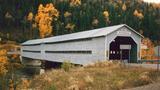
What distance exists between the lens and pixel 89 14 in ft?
380

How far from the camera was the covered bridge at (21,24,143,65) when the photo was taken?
36353 millimetres

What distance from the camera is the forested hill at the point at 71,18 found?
103 meters

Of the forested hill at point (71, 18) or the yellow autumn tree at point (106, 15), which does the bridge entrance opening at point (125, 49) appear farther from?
the yellow autumn tree at point (106, 15)

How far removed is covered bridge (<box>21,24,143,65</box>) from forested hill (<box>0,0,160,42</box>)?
50754 mm

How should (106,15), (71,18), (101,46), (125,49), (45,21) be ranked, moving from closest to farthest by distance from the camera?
1. (101,46)
2. (125,49)
3. (45,21)
4. (71,18)
5. (106,15)

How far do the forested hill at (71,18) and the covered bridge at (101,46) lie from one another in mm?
50754

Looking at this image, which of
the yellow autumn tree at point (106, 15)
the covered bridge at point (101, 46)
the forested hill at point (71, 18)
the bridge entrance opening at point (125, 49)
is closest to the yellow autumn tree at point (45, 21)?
the forested hill at point (71, 18)

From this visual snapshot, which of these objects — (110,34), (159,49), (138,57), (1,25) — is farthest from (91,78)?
(1,25)

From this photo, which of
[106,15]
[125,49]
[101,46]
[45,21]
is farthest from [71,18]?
[101,46]

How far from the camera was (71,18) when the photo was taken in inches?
4437

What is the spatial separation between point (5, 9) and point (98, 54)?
8275cm

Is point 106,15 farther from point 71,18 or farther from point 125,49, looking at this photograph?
point 125,49

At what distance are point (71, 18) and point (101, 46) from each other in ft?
252

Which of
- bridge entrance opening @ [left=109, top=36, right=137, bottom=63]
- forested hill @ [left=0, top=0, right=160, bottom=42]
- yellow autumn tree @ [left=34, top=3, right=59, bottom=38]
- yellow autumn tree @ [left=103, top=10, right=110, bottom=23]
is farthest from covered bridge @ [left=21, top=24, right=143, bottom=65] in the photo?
yellow autumn tree @ [left=103, top=10, right=110, bottom=23]
